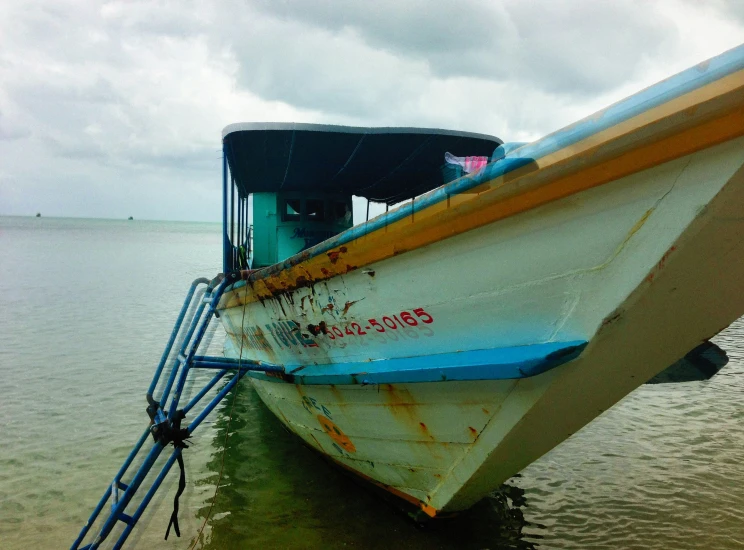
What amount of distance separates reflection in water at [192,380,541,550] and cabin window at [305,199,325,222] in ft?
9.29

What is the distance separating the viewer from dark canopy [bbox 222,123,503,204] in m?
5.05

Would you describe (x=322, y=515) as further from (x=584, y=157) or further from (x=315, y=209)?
(x=584, y=157)

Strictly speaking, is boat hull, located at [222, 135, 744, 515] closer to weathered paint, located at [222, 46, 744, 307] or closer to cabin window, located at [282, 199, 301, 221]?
weathered paint, located at [222, 46, 744, 307]

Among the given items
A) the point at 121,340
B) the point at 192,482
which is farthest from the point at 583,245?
the point at 121,340

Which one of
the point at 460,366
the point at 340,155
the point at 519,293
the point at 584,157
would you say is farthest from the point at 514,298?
the point at 340,155

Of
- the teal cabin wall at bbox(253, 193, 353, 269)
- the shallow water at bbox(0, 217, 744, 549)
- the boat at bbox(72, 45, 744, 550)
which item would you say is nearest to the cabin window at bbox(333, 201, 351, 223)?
the teal cabin wall at bbox(253, 193, 353, 269)

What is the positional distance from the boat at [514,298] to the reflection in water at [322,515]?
43 centimetres

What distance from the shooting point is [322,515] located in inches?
183

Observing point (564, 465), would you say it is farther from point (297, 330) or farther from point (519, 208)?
point (519, 208)

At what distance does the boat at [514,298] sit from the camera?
198 centimetres

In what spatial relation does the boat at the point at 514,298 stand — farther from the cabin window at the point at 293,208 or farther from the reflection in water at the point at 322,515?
the cabin window at the point at 293,208

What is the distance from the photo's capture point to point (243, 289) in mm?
4848

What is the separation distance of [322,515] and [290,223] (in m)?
3.46

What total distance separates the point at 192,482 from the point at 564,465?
3.99 m
